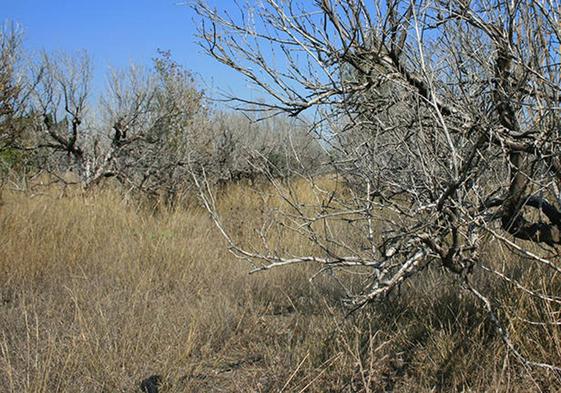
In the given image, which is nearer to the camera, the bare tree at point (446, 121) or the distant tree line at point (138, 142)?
the bare tree at point (446, 121)

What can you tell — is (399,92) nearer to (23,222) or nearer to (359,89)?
(359,89)

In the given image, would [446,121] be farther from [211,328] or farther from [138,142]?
[138,142]

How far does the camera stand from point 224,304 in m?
4.30

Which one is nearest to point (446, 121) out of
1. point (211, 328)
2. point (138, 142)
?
point (211, 328)

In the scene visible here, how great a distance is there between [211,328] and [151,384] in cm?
86

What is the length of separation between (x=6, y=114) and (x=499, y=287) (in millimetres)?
6040

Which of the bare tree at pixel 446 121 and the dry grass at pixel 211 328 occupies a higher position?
the bare tree at pixel 446 121

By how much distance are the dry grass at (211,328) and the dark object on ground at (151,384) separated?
5cm

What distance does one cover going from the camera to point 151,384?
294 cm

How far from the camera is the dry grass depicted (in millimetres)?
2859

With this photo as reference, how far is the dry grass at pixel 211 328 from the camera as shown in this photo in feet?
9.38

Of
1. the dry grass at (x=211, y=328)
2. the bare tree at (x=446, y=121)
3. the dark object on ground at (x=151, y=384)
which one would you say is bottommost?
the dark object on ground at (x=151, y=384)

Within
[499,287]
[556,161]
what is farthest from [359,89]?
[499,287]

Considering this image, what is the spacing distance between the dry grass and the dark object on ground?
5 cm
